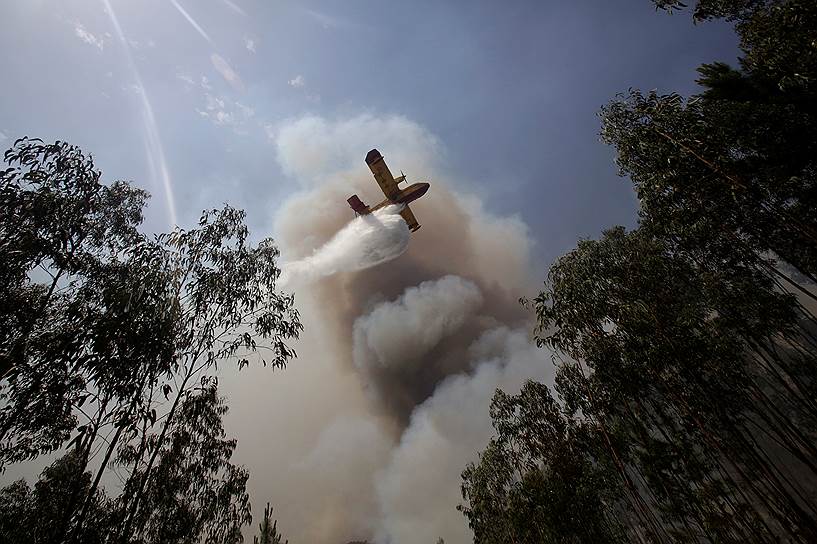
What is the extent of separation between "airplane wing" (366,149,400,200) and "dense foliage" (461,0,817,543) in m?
15.4

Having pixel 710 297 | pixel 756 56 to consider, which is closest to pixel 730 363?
pixel 710 297

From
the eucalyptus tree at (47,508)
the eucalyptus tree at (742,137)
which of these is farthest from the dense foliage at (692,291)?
the eucalyptus tree at (47,508)

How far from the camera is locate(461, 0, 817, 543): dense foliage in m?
9.94

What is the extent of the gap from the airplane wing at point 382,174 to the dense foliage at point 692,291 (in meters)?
15.4

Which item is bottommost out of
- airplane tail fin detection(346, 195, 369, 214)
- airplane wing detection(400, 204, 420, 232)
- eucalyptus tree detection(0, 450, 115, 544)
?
eucalyptus tree detection(0, 450, 115, 544)

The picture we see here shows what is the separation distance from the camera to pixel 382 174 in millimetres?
25328

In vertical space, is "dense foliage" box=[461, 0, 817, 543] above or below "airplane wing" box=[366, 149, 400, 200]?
below

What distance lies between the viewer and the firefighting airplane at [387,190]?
2489 cm

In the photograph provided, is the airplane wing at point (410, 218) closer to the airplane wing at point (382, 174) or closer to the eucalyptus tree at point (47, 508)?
the airplane wing at point (382, 174)

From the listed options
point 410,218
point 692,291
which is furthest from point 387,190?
point 692,291

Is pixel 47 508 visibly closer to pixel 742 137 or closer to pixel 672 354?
pixel 672 354

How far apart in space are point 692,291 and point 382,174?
20074 millimetres

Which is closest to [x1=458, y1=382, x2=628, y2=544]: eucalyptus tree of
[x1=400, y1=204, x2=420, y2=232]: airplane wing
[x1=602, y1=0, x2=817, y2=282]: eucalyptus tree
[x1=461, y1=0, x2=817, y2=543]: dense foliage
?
[x1=461, y1=0, x2=817, y2=543]: dense foliage

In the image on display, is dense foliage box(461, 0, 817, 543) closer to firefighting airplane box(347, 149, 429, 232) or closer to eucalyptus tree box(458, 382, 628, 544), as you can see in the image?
eucalyptus tree box(458, 382, 628, 544)
